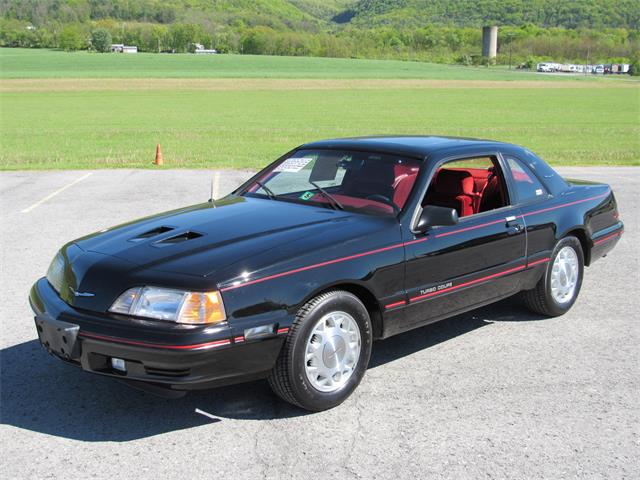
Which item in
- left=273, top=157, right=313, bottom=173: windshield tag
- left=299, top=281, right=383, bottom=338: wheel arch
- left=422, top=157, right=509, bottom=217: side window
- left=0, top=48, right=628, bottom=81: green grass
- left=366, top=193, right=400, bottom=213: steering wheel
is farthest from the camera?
left=0, top=48, right=628, bottom=81: green grass

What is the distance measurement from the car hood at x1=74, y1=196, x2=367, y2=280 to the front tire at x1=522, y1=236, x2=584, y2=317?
6.09ft

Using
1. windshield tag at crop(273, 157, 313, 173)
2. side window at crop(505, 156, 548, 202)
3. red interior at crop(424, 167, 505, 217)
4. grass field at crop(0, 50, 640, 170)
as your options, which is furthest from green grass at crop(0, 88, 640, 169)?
red interior at crop(424, 167, 505, 217)

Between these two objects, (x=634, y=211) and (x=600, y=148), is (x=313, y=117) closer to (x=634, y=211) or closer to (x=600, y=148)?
(x=600, y=148)

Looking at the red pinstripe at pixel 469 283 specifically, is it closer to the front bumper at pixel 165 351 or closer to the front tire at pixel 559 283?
the front tire at pixel 559 283

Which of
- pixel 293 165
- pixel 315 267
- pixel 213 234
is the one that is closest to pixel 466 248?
pixel 315 267

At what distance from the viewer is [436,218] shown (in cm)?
457

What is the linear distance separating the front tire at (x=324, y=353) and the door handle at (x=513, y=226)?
1.53 metres

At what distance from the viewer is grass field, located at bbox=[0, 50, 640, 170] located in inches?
839

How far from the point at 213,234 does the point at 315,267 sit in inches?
27.8

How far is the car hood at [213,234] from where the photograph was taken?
3957 mm

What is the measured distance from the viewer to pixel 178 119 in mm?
37719

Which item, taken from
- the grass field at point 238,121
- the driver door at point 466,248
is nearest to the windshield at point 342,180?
the driver door at point 466,248

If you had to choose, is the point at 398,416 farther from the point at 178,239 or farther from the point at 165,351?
the point at 178,239

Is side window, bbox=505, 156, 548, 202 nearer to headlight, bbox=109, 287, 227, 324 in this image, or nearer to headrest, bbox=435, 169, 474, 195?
headrest, bbox=435, 169, 474, 195
